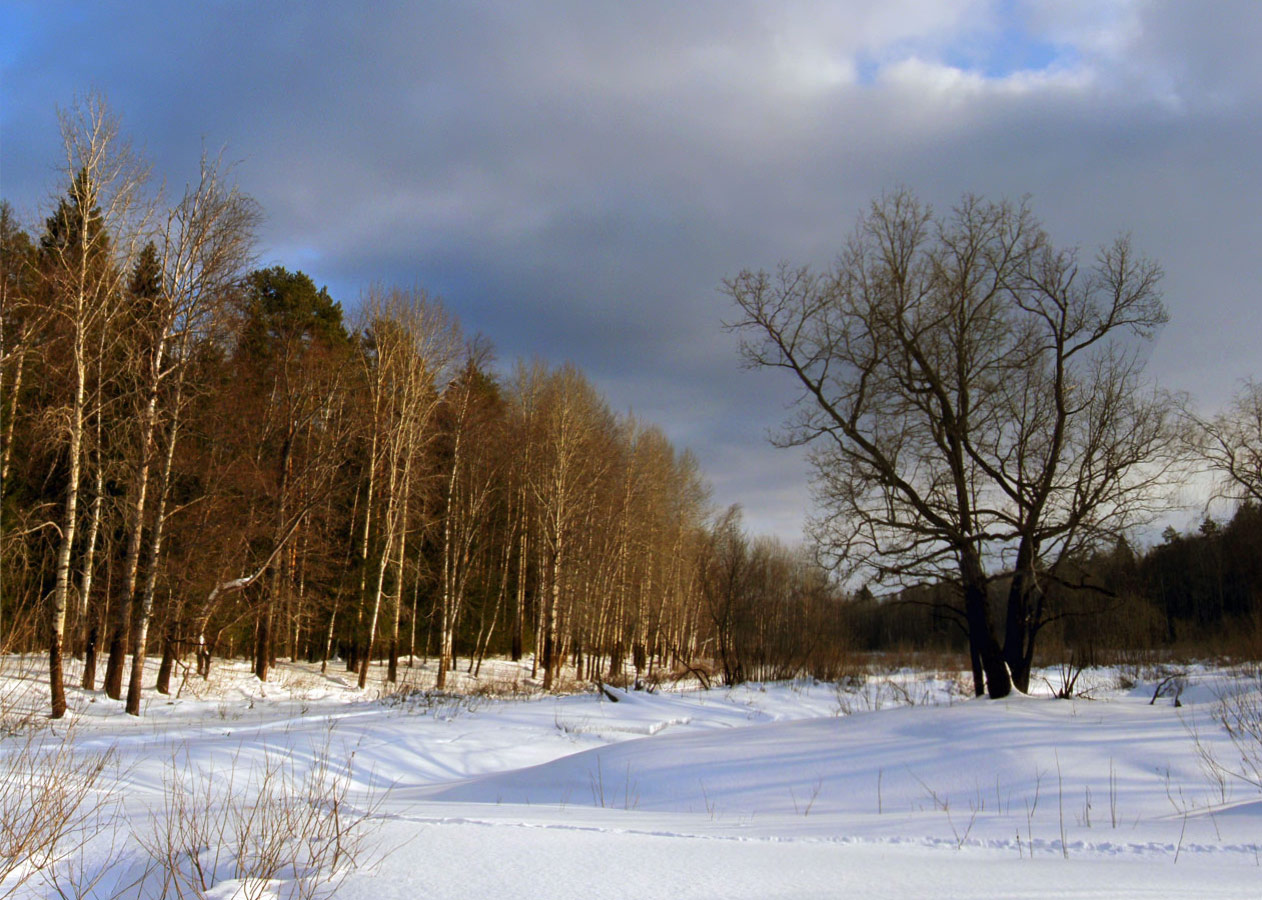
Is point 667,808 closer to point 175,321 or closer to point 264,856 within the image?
point 264,856

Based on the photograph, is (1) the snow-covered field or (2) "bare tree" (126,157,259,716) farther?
(2) "bare tree" (126,157,259,716)

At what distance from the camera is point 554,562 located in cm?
2609

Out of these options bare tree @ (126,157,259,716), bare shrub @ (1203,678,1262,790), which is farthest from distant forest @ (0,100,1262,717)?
bare shrub @ (1203,678,1262,790)

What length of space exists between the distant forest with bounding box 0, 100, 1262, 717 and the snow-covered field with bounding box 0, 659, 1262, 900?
8.54 feet

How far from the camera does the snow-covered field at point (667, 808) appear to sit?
3.71 m

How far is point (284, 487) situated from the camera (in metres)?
22.5

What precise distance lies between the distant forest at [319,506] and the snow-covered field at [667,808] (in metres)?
2.60

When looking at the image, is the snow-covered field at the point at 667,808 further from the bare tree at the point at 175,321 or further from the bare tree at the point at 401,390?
the bare tree at the point at 401,390

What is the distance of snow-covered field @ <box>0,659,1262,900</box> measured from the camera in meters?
3.71

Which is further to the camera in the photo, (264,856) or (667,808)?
(667,808)

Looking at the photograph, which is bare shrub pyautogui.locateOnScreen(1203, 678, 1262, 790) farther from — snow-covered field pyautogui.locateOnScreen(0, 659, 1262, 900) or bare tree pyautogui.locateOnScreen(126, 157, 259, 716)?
bare tree pyautogui.locateOnScreen(126, 157, 259, 716)

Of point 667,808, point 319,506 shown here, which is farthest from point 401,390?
point 667,808

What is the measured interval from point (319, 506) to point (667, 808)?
1767 cm

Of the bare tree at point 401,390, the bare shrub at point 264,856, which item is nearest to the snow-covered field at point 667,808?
the bare shrub at point 264,856
